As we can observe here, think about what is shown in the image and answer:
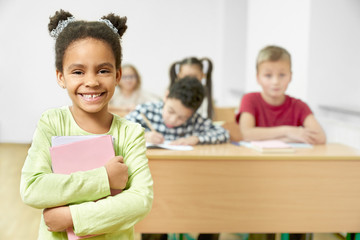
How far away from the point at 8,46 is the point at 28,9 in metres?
0.60

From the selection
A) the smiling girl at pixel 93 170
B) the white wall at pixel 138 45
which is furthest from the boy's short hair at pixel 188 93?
the white wall at pixel 138 45

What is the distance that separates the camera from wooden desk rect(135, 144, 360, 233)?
6.28 feet

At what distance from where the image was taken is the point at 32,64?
6.18 meters

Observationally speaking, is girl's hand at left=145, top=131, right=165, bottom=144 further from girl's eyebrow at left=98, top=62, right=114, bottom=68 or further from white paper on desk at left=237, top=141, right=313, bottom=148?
girl's eyebrow at left=98, top=62, right=114, bottom=68

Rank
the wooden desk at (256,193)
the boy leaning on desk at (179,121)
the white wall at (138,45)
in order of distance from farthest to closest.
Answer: the white wall at (138,45)
the boy leaning on desk at (179,121)
the wooden desk at (256,193)

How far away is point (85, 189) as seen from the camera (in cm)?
102

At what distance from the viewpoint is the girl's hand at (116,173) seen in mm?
1055

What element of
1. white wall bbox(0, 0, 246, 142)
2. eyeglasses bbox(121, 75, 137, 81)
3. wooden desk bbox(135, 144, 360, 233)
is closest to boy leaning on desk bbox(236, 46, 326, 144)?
wooden desk bbox(135, 144, 360, 233)

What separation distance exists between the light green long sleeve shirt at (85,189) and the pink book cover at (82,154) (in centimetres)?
4

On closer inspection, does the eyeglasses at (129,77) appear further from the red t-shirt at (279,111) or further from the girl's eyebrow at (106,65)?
the girl's eyebrow at (106,65)

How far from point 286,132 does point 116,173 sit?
61.2 inches

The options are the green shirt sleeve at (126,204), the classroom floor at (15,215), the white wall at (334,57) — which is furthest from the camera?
the white wall at (334,57)

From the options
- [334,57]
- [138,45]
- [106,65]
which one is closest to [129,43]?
[138,45]

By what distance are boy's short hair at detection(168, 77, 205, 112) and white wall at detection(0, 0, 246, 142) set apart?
12.3 ft
